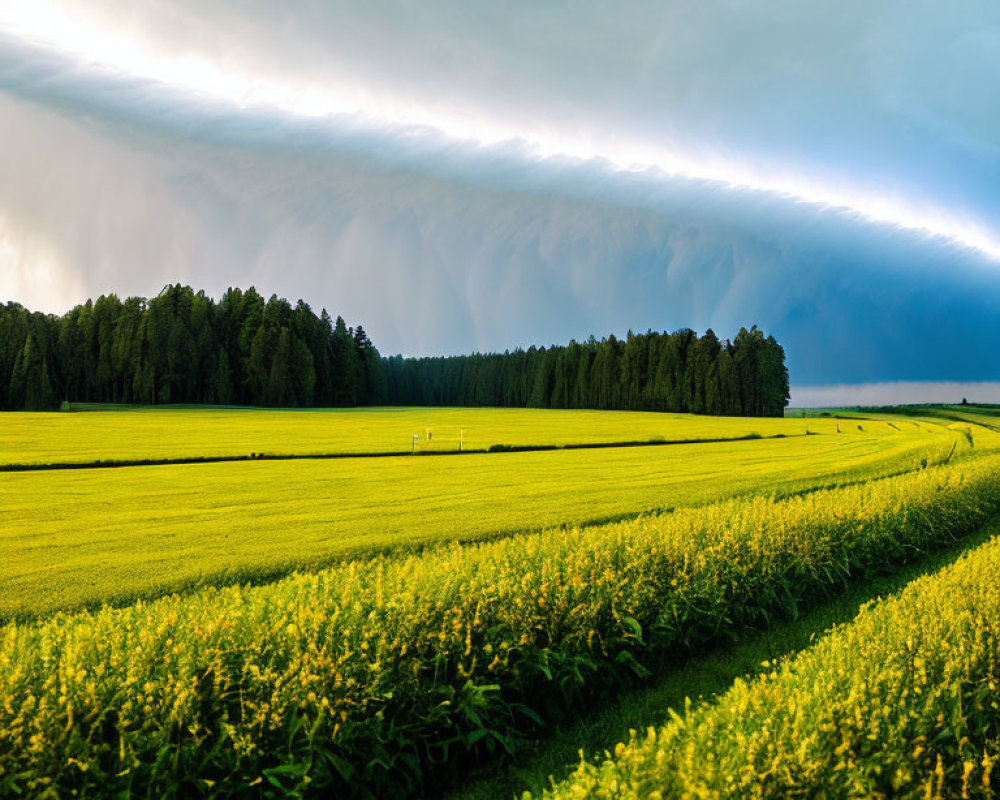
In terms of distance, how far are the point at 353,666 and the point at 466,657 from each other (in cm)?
126

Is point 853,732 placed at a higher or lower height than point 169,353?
lower

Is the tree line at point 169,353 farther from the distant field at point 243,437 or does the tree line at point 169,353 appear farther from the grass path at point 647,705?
the grass path at point 647,705

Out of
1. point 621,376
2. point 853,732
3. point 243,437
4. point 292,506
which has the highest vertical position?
point 621,376

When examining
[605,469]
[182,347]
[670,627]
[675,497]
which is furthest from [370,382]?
[670,627]

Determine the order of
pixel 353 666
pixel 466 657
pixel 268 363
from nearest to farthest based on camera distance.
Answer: pixel 353 666 < pixel 466 657 < pixel 268 363

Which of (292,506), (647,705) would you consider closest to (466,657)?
(647,705)

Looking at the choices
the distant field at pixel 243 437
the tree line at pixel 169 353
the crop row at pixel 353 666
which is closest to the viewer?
the crop row at pixel 353 666

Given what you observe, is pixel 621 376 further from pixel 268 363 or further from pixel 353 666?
pixel 353 666

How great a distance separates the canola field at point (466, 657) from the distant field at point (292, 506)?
0.11 m

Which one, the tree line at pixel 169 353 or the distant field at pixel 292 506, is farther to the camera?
the tree line at pixel 169 353

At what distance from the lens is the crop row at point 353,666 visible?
421 centimetres

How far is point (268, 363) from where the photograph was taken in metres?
90.9

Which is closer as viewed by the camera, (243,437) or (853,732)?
(853,732)

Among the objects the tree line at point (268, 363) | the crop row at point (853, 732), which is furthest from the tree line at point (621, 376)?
the crop row at point (853, 732)
